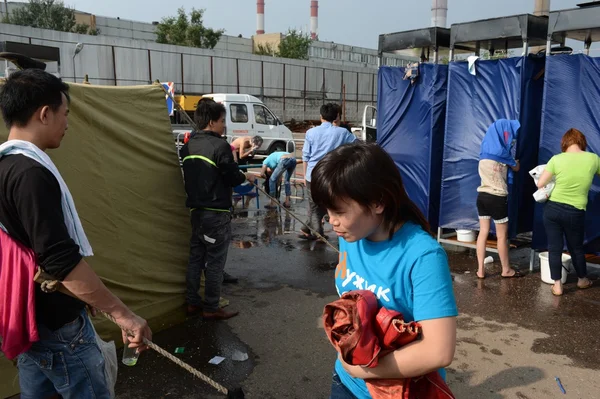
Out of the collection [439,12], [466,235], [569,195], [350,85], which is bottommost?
[466,235]

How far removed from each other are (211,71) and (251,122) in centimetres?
1378

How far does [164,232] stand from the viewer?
14.5 ft

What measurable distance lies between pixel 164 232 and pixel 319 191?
316 cm

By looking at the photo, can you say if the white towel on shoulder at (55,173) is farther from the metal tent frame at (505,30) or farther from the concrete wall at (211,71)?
the concrete wall at (211,71)

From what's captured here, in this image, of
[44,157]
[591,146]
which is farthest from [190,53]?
[44,157]

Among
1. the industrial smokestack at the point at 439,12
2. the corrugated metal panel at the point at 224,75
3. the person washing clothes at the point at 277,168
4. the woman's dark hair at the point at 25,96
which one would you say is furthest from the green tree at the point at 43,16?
the woman's dark hair at the point at 25,96

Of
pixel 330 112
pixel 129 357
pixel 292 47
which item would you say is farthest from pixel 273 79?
pixel 129 357

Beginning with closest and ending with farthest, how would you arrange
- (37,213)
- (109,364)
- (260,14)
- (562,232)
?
1. (37,213)
2. (109,364)
3. (562,232)
4. (260,14)

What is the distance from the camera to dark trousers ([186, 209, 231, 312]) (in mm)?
4332

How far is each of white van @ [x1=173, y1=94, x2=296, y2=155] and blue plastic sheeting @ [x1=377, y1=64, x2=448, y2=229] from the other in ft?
30.6

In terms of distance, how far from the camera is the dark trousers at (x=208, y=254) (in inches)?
171

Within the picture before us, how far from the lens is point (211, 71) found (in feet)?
97.1

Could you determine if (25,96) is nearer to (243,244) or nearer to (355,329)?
(355,329)

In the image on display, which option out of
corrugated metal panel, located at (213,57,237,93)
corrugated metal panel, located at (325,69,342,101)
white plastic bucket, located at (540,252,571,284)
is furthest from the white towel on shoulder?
corrugated metal panel, located at (325,69,342,101)
